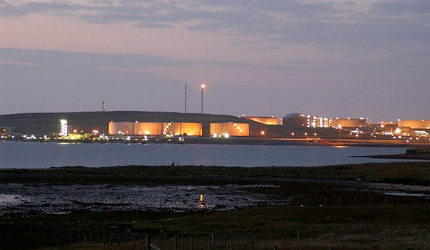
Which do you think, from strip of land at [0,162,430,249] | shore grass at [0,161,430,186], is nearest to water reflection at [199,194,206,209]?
strip of land at [0,162,430,249]

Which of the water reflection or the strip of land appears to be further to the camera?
the water reflection

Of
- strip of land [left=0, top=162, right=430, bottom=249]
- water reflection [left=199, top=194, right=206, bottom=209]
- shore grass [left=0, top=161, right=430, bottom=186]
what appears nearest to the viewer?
strip of land [left=0, top=162, right=430, bottom=249]

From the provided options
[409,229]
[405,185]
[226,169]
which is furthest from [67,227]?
[226,169]

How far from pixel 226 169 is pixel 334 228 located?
65.7 meters

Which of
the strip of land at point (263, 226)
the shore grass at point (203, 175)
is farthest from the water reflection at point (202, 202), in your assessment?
the shore grass at point (203, 175)

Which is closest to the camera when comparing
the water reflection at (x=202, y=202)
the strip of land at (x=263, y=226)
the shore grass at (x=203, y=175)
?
the strip of land at (x=263, y=226)

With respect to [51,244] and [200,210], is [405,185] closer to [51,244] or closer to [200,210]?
[200,210]

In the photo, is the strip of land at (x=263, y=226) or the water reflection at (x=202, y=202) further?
the water reflection at (x=202, y=202)

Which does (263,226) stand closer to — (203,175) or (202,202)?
(202,202)

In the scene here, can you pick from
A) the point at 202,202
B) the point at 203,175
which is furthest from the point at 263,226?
the point at 203,175

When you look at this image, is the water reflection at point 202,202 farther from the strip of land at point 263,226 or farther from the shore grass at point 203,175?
the shore grass at point 203,175

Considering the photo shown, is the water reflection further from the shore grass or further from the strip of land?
the shore grass

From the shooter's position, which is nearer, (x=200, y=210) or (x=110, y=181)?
(x=200, y=210)

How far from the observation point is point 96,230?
38.5 metres
